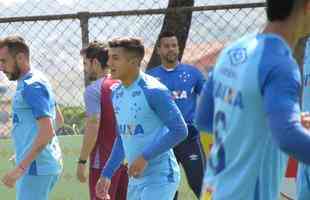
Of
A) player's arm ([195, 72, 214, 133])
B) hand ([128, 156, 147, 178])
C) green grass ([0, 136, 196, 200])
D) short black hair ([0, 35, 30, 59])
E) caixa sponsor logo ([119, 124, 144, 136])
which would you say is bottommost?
green grass ([0, 136, 196, 200])

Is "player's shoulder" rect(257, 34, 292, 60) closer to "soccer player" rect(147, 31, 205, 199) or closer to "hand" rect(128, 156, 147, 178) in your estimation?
"hand" rect(128, 156, 147, 178)

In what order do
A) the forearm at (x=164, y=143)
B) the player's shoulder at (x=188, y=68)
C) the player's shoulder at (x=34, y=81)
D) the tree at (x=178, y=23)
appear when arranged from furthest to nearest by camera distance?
the tree at (x=178, y=23) → the player's shoulder at (x=188, y=68) → the player's shoulder at (x=34, y=81) → the forearm at (x=164, y=143)

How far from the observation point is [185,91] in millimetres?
9438

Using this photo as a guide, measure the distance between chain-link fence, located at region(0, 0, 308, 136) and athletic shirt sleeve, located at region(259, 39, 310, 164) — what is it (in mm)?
6335

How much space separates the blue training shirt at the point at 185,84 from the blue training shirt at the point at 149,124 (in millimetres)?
2835

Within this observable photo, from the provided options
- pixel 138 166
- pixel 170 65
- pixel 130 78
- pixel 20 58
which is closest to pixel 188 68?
pixel 170 65

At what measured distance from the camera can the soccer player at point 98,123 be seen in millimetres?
8203

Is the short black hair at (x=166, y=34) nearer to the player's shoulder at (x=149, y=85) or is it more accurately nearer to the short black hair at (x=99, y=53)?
the short black hair at (x=99, y=53)

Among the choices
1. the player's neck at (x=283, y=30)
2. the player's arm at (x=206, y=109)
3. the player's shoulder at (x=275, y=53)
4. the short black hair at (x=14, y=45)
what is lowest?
the short black hair at (x=14, y=45)

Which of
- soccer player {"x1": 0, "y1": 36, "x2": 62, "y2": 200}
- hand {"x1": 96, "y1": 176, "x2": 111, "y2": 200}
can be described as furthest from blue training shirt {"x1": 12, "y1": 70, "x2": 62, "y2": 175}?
hand {"x1": 96, "y1": 176, "x2": 111, "y2": 200}

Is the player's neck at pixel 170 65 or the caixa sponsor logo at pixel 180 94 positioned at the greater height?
the player's neck at pixel 170 65

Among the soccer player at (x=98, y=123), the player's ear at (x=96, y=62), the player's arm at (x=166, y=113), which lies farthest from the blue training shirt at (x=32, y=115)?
the player's ear at (x=96, y=62)

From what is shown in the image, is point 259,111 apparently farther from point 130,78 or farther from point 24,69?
point 24,69

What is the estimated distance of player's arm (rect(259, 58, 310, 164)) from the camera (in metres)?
3.35
